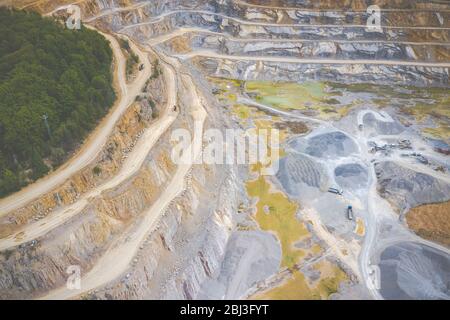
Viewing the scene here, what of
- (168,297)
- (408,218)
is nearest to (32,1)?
(168,297)

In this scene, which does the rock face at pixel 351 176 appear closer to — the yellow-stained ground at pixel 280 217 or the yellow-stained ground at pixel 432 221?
the yellow-stained ground at pixel 432 221

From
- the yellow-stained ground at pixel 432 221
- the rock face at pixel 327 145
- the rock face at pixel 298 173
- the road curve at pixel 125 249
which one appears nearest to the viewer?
the road curve at pixel 125 249

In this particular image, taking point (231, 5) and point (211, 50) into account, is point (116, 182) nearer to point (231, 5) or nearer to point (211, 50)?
point (211, 50)

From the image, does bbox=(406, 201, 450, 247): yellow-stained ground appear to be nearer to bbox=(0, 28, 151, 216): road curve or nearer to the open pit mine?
the open pit mine

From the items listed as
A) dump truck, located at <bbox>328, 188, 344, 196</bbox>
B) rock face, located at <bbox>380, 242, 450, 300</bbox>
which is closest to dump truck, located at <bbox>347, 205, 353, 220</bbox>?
dump truck, located at <bbox>328, 188, 344, 196</bbox>

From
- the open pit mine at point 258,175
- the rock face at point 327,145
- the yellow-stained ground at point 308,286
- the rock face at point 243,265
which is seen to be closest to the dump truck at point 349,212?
the open pit mine at point 258,175
